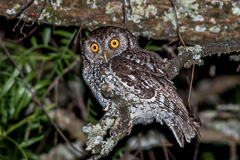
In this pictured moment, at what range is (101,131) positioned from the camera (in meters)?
2.28

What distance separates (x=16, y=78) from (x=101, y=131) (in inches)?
67.8

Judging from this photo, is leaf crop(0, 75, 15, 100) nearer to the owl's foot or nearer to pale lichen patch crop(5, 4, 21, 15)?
pale lichen patch crop(5, 4, 21, 15)

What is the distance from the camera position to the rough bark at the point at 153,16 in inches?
127

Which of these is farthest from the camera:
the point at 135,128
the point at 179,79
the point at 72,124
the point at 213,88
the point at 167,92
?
the point at 213,88

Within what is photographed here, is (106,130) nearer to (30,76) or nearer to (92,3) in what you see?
(92,3)

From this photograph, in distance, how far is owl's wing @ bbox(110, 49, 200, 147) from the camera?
9.41 ft

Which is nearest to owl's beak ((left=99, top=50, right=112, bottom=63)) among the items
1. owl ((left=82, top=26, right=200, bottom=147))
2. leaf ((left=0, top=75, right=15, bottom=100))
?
owl ((left=82, top=26, right=200, bottom=147))

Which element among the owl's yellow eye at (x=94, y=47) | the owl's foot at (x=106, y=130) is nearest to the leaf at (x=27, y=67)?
the owl's yellow eye at (x=94, y=47)

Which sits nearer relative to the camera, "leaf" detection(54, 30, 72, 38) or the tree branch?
the tree branch

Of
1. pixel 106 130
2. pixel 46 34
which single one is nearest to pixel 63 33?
pixel 46 34

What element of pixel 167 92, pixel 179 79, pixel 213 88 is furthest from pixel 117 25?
pixel 213 88

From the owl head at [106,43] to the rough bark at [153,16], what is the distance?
0.50 ft

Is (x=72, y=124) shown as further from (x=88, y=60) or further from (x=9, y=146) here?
(x=88, y=60)

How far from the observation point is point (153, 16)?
3.29m
